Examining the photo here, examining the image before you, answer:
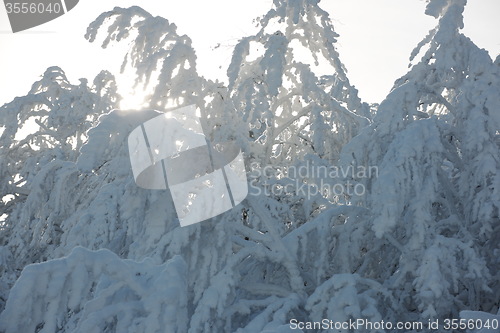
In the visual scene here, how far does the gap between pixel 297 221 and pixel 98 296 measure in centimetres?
461

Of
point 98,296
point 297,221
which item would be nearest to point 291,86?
point 297,221

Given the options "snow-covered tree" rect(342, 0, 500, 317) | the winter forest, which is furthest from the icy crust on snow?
"snow-covered tree" rect(342, 0, 500, 317)

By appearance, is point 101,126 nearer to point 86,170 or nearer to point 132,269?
point 86,170

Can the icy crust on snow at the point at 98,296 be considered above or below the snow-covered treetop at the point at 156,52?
below

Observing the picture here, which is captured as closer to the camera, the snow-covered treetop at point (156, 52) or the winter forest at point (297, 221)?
the winter forest at point (297, 221)

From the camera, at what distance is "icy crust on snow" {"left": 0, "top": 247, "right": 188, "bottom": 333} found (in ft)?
10.2

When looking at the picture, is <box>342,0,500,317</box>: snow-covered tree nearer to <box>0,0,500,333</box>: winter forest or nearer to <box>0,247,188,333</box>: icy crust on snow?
<box>0,0,500,333</box>: winter forest

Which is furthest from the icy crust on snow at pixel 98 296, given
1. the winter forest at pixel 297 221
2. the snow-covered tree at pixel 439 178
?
the snow-covered tree at pixel 439 178

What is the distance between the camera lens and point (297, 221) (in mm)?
7609

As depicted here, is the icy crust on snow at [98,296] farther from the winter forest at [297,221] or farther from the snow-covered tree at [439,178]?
the snow-covered tree at [439,178]

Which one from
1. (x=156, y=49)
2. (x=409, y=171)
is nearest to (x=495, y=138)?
(x=409, y=171)

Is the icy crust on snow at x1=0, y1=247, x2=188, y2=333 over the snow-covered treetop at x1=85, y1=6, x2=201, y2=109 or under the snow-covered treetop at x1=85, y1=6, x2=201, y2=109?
under

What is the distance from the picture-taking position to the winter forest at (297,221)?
3.38 m

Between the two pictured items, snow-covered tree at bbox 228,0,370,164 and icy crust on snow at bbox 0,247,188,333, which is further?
snow-covered tree at bbox 228,0,370,164
